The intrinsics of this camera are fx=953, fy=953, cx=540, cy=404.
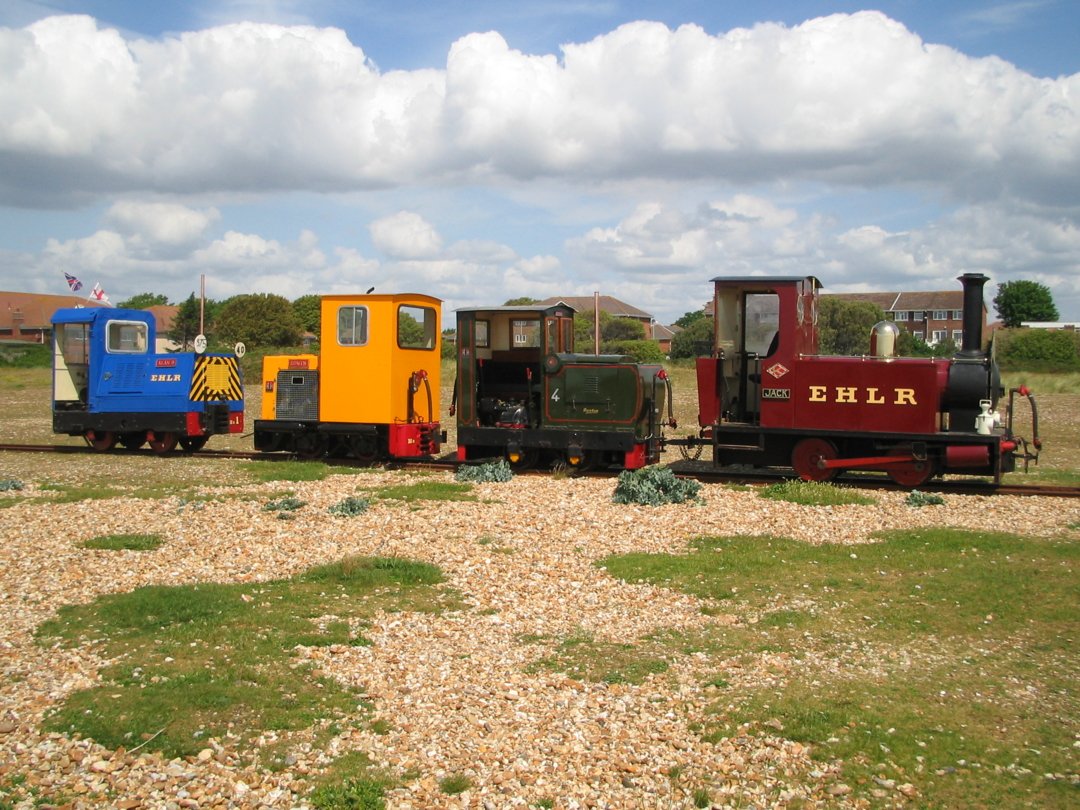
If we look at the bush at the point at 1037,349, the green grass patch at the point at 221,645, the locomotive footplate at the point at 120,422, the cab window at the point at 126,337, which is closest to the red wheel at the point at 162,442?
the locomotive footplate at the point at 120,422

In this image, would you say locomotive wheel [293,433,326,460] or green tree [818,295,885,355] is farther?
green tree [818,295,885,355]

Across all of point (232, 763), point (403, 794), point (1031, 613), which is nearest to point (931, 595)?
point (1031, 613)

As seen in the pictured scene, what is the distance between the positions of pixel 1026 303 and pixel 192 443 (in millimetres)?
103425

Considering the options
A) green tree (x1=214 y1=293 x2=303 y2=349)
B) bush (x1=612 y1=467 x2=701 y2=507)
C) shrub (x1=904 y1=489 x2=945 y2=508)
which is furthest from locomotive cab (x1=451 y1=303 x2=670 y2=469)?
green tree (x1=214 y1=293 x2=303 y2=349)

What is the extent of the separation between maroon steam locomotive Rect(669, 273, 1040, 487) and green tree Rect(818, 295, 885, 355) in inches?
1371

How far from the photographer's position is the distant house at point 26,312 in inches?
3519

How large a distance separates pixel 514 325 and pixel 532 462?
2.60 metres

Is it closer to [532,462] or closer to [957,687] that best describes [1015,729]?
[957,687]

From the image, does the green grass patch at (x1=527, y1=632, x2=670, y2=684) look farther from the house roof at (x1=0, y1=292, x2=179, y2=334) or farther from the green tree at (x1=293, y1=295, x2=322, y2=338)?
the house roof at (x1=0, y1=292, x2=179, y2=334)

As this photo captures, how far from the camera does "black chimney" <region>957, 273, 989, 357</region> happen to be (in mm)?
15518

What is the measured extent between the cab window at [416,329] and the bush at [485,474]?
301 cm

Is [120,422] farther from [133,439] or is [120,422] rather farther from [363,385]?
[363,385]

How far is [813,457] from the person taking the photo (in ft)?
52.0

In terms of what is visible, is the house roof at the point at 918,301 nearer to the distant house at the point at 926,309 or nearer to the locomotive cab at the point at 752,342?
the distant house at the point at 926,309
